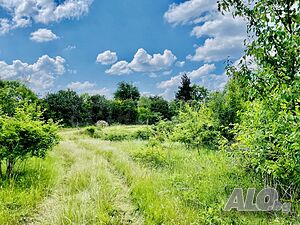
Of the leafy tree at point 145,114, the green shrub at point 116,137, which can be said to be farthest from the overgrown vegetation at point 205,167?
the leafy tree at point 145,114

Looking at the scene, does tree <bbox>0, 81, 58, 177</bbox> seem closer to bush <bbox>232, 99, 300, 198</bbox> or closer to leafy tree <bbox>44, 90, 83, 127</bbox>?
bush <bbox>232, 99, 300, 198</bbox>

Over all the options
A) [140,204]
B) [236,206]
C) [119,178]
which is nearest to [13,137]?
[119,178]

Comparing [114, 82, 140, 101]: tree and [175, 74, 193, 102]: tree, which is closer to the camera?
[175, 74, 193, 102]: tree

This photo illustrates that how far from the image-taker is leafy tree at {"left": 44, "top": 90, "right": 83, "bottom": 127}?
33719mm

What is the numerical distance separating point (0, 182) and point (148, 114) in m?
30.6

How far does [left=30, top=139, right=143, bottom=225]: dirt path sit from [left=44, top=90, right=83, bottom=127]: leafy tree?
2826 cm

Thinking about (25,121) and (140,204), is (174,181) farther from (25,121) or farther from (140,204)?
(25,121)

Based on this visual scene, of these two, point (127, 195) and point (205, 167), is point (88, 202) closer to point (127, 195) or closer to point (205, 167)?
point (127, 195)

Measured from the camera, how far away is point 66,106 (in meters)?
34.2

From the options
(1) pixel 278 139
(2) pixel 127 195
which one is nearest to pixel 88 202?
(2) pixel 127 195

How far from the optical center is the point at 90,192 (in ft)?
17.6

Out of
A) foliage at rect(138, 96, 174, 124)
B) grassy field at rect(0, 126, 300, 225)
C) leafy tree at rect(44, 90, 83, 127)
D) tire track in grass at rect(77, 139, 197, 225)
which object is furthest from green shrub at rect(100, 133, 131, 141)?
foliage at rect(138, 96, 174, 124)
